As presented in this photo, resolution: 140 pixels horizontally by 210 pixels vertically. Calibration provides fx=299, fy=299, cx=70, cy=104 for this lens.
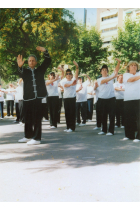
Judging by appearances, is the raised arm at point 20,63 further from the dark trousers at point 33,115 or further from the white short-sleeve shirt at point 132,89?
the white short-sleeve shirt at point 132,89

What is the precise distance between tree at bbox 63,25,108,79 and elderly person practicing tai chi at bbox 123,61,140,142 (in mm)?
3345

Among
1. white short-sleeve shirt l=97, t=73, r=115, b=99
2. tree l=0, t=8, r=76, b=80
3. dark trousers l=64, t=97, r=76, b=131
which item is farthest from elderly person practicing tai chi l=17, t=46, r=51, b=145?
dark trousers l=64, t=97, r=76, b=131

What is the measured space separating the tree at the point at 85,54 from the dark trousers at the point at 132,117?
343 cm

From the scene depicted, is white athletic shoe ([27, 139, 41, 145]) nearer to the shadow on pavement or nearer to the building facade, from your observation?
the shadow on pavement

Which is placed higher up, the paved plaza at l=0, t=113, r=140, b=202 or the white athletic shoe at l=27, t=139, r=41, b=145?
the white athletic shoe at l=27, t=139, r=41, b=145

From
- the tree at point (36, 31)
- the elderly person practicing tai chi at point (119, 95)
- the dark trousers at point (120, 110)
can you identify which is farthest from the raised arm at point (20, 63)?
the dark trousers at point (120, 110)

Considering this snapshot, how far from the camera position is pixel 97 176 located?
4414mm

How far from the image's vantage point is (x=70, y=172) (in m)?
4.64

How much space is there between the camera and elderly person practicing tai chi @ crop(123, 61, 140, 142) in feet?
24.1

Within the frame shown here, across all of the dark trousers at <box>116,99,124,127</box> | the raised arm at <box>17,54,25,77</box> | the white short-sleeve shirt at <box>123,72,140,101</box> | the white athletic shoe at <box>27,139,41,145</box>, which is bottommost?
the white athletic shoe at <box>27,139,41,145</box>

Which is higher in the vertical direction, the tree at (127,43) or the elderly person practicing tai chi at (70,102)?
the tree at (127,43)

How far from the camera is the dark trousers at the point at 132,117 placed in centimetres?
746

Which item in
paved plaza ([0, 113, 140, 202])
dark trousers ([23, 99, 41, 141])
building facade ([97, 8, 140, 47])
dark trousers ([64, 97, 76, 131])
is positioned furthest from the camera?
dark trousers ([64, 97, 76, 131])

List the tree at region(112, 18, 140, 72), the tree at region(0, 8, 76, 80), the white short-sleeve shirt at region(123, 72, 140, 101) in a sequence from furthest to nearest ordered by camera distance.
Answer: the tree at region(112, 18, 140, 72) → the tree at region(0, 8, 76, 80) → the white short-sleeve shirt at region(123, 72, 140, 101)
